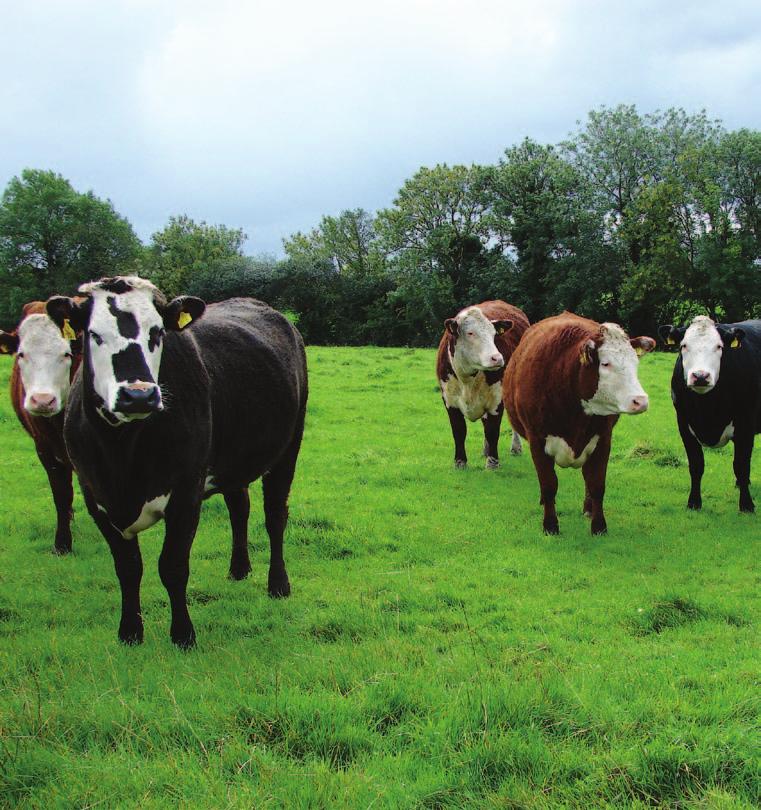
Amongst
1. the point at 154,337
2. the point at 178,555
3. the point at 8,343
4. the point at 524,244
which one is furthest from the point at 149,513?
the point at 524,244

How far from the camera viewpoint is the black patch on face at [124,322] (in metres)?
4.32

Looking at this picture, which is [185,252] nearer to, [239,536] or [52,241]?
[52,241]

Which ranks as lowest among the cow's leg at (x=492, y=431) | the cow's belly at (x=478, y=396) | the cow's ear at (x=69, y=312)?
the cow's leg at (x=492, y=431)

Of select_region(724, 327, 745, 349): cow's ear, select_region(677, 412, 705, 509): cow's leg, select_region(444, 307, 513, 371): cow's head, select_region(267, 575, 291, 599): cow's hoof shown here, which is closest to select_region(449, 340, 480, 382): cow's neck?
select_region(444, 307, 513, 371): cow's head

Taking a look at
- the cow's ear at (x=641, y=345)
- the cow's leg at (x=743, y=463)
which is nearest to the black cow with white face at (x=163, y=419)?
the cow's ear at (x=641, y=345)

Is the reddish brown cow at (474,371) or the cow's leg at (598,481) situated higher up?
the reddish brown cow at (474,371)

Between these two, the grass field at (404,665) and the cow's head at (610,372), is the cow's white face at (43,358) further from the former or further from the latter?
the cow's head at (610,372)

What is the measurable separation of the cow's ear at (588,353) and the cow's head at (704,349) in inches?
58.1

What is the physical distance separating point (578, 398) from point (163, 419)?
4.65 metres

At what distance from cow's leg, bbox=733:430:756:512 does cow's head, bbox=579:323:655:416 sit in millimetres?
2227

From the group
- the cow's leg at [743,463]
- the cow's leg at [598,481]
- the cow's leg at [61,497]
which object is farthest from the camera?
the cow's leg at [743,463]

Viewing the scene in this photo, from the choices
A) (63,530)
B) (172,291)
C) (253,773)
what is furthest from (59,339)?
(172,291)

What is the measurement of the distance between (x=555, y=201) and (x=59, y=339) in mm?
39577

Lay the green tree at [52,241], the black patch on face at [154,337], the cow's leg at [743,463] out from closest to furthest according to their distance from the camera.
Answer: the black patch on face at [154,337], the cow's leg at [743,463], the green tree at [52,241]
